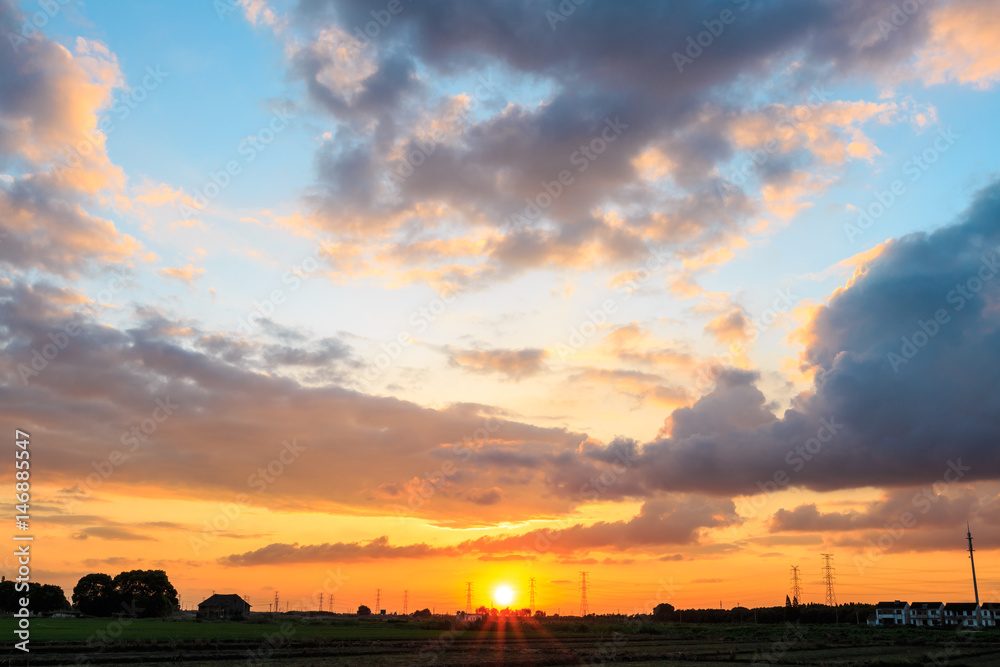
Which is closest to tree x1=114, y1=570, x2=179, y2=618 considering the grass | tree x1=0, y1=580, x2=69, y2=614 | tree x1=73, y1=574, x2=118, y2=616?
tree x1=73, y1=574, x2=118, y2=616

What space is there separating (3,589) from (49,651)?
514 feet

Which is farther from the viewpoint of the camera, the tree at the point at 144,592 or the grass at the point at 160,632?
the tree at the point at 144,592

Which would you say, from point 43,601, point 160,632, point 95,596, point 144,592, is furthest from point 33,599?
point 160,632

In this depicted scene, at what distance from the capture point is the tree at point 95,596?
187625mm

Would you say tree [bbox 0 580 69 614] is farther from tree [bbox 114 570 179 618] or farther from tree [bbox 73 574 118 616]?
tree [bbox 114 570 179 618]

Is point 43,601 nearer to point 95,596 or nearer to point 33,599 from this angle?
point 33,599

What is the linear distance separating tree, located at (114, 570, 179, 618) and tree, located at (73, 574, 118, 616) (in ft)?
7.09

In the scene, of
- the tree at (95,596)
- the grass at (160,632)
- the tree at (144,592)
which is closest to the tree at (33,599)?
the tree at (95,596)

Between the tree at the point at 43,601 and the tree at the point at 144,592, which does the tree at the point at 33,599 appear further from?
the tree at the point at 144,592

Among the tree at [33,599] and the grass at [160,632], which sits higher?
the grass at [160,632]

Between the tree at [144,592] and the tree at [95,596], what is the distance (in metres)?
2.16

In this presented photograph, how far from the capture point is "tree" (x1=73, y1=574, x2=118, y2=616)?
187625mm

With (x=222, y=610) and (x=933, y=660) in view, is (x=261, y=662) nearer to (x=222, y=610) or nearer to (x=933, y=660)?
(x=933, y=660)

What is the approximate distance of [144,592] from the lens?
622ft
